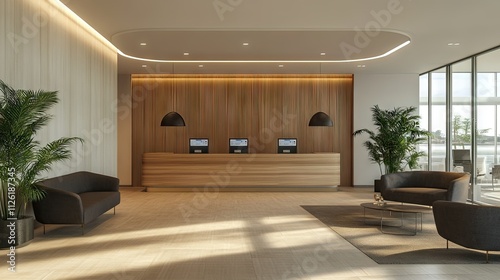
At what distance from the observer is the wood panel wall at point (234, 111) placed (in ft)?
44.6

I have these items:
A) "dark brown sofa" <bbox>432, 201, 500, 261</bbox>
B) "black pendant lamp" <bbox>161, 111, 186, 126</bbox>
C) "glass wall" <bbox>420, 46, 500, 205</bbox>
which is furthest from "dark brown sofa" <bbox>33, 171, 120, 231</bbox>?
"glass wall" <bbox>420, 46, 500, 205</bbox>

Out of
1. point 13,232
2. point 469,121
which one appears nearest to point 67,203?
point 13,232

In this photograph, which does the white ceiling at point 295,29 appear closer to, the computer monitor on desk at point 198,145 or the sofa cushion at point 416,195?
the computer monitor on desk at point 198,145

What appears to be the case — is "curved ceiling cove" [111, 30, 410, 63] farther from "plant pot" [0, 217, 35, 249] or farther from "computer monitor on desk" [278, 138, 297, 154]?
"plant pot" [0, 217, 35, 249]

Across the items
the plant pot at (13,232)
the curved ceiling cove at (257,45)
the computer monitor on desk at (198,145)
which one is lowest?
the plant pot at (13,232)

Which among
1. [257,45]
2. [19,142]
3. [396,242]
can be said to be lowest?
[396,242]

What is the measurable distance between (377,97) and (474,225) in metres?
8.71

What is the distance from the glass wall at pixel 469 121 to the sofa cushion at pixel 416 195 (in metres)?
1.90

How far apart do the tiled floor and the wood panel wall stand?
480 cm

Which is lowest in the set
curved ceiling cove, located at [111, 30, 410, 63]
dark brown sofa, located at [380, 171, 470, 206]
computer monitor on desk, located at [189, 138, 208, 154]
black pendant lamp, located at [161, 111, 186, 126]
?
dark brown sofa, located at [380, 171, 470, 206]

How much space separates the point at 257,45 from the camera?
9.38 m

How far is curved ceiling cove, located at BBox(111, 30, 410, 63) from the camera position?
845 centimetres

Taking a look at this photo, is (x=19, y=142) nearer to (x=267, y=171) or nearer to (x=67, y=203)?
(x=67, y=203)

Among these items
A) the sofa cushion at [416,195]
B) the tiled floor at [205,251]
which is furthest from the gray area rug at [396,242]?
the sofa cushion at [416,195]
